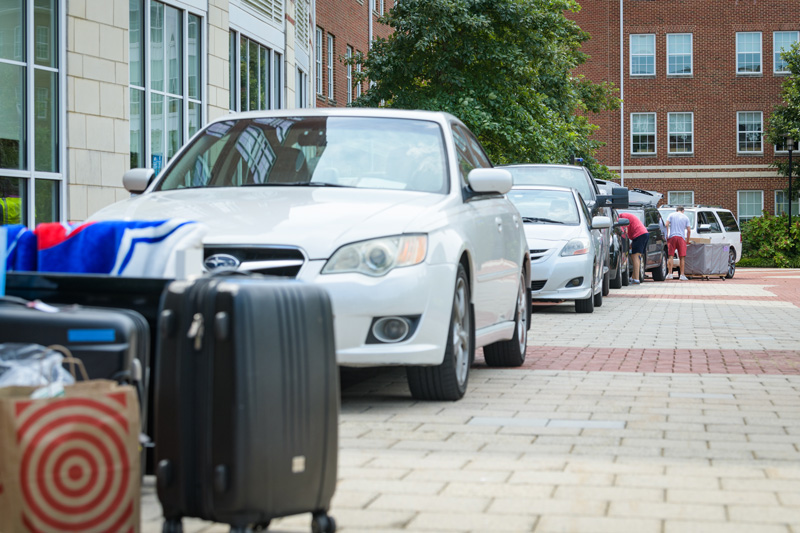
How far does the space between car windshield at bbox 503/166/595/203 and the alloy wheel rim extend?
39.2 feet

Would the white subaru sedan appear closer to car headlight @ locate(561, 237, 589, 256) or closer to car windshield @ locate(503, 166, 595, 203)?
car headlight @ locate(561, 237, 589, 256)

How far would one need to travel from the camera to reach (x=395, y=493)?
4.29 metres

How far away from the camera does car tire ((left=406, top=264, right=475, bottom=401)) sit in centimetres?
647

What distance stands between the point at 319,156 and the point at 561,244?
26.6 feet

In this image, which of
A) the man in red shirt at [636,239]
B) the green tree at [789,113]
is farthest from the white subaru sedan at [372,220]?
the green tree at [789,113]

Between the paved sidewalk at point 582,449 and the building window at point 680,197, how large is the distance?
146ft

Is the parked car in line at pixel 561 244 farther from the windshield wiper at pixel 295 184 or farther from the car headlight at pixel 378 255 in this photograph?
the car headlight at pixel 378 255

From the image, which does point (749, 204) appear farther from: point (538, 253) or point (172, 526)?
point (172, 526)

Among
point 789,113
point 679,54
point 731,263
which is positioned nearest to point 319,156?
point 731,263

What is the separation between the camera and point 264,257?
5.86 metres

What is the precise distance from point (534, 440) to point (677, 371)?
325 centimetres

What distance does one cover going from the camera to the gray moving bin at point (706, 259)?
96.0 feet

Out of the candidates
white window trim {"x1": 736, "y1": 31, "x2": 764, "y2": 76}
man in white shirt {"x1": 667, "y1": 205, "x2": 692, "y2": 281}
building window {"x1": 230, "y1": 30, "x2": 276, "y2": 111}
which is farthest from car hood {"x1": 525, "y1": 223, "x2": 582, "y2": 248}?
white window trim {"x1": 736, "y1": 31, "x2": 764, "y2": 76}

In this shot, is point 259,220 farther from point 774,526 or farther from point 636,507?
point 774,526
